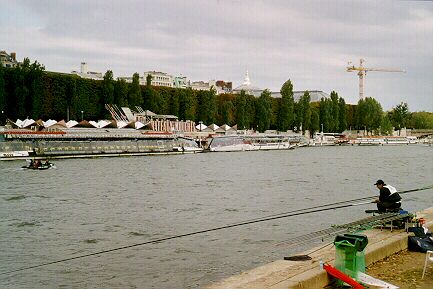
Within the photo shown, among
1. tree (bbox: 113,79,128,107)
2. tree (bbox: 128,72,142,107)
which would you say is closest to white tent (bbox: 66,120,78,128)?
tree (bbox: 113,79,128,107)

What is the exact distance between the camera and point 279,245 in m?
17.7

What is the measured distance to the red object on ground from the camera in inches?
410

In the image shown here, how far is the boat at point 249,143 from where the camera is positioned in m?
105

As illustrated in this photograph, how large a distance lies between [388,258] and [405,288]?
2.35m

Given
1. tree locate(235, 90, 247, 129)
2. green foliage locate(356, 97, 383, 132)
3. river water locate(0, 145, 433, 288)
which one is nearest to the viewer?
river water locate(0, 145, 433, 288)

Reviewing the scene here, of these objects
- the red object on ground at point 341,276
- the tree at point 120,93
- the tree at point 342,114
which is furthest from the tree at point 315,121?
the red object on ground at point 341,276

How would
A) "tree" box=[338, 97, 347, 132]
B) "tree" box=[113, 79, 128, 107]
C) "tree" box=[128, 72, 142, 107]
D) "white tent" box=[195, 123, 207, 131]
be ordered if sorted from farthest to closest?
"tree" box=[338, 97, 347, 132] → "white tent" box=[195, 123, 207, 131] → "tree" box=[128, 72, 142, 107] → "tree" box=[113, 79, 128, 107]

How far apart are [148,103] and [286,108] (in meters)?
35.0

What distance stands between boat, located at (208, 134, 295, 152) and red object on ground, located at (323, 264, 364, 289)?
307 feet

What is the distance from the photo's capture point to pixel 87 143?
271 feet

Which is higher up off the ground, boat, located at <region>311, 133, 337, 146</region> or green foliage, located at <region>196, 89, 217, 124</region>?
green foliage, located at <region>196, 89, 217, 124</region>

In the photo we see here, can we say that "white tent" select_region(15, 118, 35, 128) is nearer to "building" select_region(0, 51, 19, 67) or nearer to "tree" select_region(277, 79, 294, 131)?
"tree" select_region(277, 79, 294, 131)

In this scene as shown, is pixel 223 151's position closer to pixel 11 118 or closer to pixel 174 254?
pixel 11 118

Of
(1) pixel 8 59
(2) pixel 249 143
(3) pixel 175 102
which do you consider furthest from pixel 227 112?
(1) pixel 8 59
